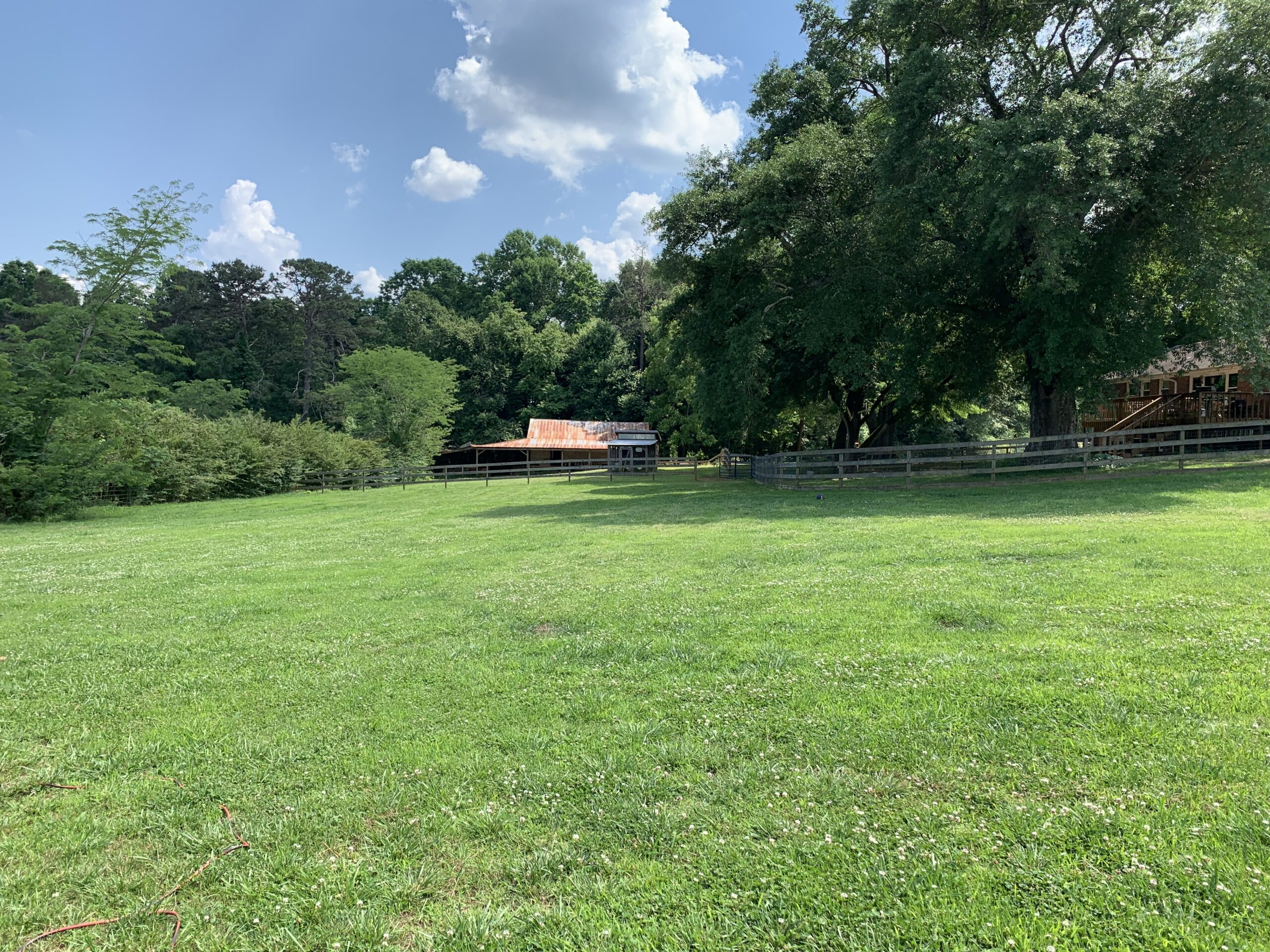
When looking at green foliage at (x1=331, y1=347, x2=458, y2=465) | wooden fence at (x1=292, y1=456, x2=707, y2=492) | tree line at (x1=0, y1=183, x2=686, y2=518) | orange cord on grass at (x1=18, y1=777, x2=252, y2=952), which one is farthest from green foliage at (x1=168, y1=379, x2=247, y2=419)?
orange cord on grass at (x1=18, y1=777, x2=252, y2=952)

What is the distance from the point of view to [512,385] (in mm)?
62500

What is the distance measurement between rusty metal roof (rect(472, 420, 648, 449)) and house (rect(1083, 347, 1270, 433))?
32915 mm

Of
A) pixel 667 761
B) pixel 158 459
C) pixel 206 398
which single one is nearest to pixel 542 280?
pixel 206 398

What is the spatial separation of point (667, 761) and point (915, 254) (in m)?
21.9

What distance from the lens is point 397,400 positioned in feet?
155

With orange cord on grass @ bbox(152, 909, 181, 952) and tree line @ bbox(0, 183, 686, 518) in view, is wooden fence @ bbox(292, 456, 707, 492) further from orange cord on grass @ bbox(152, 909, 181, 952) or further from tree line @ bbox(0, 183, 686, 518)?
orange cord on grass @ bbox(152, 909, 181, 952)

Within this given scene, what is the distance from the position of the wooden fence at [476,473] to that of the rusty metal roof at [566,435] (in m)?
5.18

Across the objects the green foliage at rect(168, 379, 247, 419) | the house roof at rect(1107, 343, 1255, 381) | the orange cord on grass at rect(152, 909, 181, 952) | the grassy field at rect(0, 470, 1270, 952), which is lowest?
the orange cord on grass at rect(152, 909, 181, 952)

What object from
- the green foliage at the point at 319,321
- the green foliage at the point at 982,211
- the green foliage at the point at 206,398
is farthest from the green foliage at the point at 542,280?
the green foliage at the point at 982,211

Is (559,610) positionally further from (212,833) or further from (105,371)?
(105,371)

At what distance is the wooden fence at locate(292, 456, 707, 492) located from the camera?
113ft

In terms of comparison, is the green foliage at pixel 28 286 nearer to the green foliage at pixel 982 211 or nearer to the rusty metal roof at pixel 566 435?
the rusty metal roof at pixel 566 435

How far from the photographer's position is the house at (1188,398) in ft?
88.6

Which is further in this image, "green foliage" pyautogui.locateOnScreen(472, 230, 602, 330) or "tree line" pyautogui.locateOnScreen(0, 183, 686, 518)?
"green foliage" pyautogui.locateOnScreen(472, 230, 602, 330)
